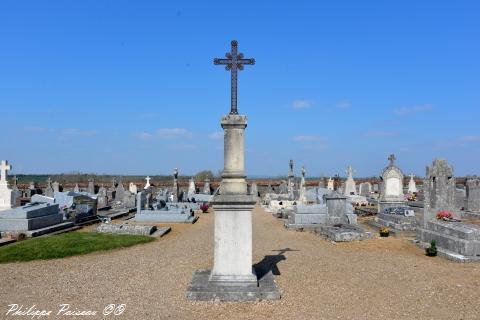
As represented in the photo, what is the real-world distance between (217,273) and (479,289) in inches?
210

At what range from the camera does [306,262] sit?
1091cm

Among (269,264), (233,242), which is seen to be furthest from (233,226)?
(269,264)

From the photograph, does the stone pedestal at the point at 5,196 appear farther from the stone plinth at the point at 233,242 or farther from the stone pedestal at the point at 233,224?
the stone plinth at the point at 233,242

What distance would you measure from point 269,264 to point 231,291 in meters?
3.26

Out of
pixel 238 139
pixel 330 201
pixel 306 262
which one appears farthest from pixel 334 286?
pixel 330 201

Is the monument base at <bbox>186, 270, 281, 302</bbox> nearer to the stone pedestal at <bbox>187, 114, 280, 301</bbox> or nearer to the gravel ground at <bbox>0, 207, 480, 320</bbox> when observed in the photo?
the stone pedestal at <bbox>187, 114, 280, 301</bbox>

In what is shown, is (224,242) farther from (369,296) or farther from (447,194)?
(447,194)

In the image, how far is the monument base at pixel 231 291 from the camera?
739cm

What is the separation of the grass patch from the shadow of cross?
16.8ft

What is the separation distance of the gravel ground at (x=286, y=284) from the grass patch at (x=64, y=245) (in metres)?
0.59

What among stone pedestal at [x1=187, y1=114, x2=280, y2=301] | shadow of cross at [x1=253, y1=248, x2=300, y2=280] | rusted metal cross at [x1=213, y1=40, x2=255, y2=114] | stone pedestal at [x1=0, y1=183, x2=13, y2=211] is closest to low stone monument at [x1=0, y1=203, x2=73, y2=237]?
stone pedestal at [x1=0, y1=183, x2=13, y2=211]

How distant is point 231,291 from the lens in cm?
752

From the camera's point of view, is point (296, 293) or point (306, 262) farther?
point (306, 262)

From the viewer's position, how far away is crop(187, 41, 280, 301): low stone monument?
304 inches
